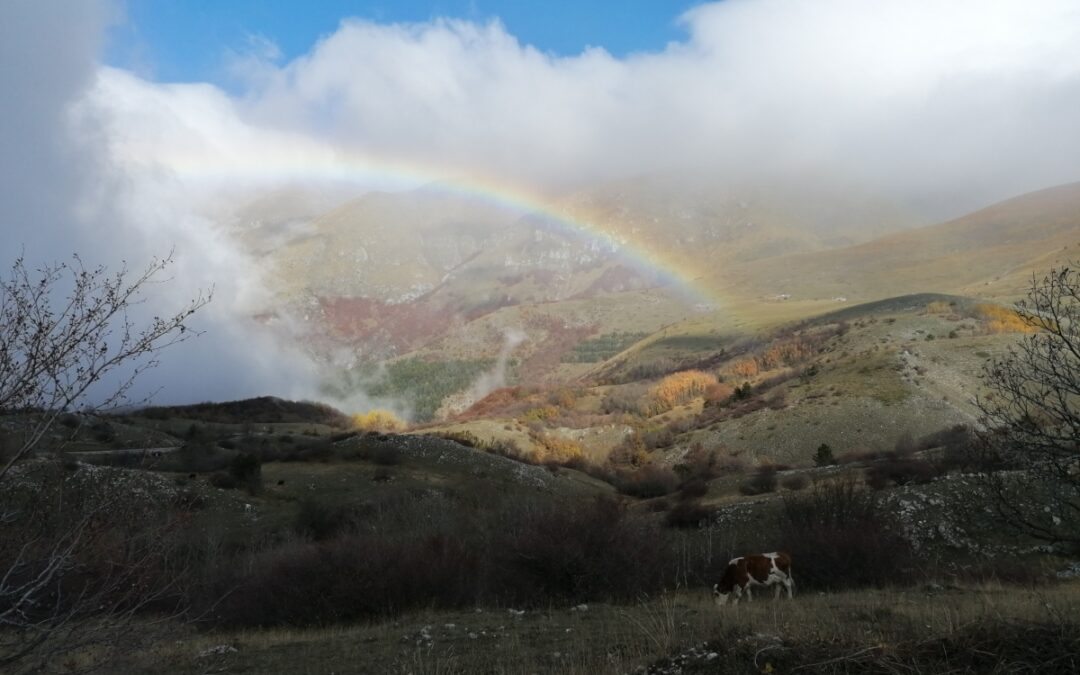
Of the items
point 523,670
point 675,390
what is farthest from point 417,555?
point 675,390

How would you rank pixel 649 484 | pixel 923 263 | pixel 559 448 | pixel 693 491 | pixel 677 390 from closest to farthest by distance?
pixel 693 491 → pixel 649 484 → pixel 559 448 → pixel 677 390 → pixel 923 263

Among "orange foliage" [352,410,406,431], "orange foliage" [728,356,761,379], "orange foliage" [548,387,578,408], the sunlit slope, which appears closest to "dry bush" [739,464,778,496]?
"orange foliage" [728,356,761,379]

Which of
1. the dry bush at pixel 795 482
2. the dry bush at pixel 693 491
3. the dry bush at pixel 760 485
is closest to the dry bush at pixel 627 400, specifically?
the dry bush at pixel 693 491

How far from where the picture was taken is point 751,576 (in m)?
14.4

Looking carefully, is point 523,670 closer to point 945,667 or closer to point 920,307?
point 945,667

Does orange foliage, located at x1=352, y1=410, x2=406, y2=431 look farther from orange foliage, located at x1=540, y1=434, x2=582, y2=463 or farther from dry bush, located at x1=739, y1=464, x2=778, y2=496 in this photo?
dry bush, located at x1=739, y1=464, x2=778, y2=496

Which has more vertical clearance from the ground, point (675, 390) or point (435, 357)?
point (435, 357)

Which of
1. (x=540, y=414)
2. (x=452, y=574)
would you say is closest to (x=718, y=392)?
(x=540, y=414)

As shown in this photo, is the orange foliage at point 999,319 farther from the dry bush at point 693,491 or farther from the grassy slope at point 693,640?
the grassy slope at point 693,640

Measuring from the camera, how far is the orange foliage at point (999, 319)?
62.2 metres

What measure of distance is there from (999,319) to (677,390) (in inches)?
1333

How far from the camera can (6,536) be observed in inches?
222

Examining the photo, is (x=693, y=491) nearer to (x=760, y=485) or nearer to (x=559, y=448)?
(x=760, y=485)

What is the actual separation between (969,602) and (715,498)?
838 inches
